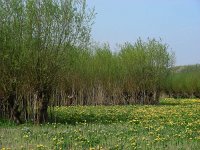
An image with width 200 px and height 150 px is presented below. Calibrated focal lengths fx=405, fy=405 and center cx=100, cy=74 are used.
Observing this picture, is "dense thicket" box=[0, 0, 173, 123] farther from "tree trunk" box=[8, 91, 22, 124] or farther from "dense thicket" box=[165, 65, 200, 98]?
"dense thicket" box=[165, 65, 200, 98]

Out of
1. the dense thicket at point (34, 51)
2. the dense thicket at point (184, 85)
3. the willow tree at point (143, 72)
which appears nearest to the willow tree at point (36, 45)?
the dense thicket at point (34, 51)

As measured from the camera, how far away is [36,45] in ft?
61.0

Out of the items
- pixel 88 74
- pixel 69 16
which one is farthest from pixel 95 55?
pixel 69 16

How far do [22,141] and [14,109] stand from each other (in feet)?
24.5

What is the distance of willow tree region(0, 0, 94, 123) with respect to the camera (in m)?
18.6

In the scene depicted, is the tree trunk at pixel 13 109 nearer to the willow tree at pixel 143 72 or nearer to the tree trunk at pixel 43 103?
the tree trunk at pixel 43 103

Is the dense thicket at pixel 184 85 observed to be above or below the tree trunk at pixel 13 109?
above

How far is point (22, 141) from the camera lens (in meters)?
12.0

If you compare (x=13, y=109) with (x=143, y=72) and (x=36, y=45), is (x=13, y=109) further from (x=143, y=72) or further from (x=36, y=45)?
(x=143, y=72)

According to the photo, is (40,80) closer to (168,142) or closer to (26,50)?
(26,50)

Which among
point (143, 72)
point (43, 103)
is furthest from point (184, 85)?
point (43, 103)

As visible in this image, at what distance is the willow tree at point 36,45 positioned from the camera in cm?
1858

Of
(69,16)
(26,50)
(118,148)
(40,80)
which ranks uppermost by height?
(69,16)

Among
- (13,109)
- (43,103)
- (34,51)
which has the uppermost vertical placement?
(34,51)
